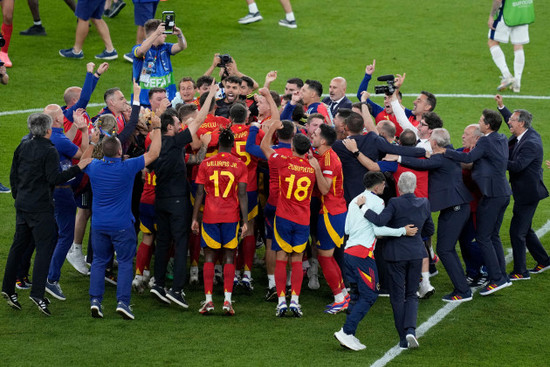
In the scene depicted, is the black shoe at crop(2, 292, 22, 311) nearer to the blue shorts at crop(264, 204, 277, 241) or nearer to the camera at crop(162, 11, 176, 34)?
the blue shorts at crop(264, 204, 277, 241)

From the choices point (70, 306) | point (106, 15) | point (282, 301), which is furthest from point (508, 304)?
point (106, 15)

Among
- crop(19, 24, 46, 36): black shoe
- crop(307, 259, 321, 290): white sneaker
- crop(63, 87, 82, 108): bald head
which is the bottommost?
crop(307, 259, 321, 290): white sneaker

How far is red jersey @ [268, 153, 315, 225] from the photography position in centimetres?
1017

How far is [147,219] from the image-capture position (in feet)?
36.2

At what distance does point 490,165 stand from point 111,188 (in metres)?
4.67

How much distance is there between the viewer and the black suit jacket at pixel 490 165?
11.0 m

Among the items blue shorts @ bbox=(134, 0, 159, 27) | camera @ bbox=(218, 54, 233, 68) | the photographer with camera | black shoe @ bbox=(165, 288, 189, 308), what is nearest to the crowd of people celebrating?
black shoe @ bbox=(165, 288, 189, 308)

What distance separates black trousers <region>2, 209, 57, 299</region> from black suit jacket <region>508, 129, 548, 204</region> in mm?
5845

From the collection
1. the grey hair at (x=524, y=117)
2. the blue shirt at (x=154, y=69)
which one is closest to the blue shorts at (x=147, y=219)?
the blue shirt at (x=154, y=69)

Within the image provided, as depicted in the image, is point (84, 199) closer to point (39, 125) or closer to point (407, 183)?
point (39, 125)

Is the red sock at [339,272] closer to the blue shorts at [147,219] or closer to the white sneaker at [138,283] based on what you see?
the blue shorts at [147,219]

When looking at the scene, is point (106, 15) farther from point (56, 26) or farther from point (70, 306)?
point (70, 306)

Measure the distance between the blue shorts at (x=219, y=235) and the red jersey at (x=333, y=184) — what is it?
3.66ft

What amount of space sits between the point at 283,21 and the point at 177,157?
1248cm
